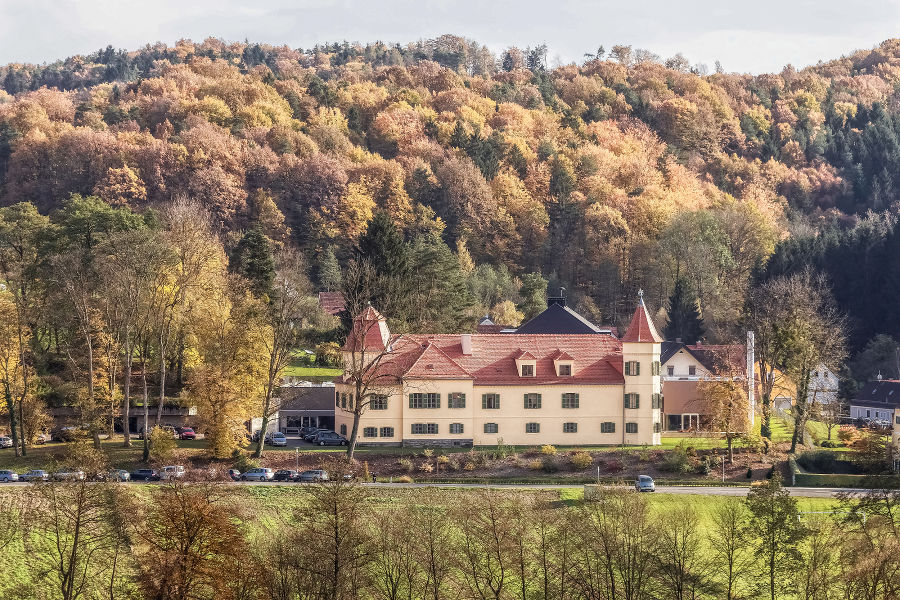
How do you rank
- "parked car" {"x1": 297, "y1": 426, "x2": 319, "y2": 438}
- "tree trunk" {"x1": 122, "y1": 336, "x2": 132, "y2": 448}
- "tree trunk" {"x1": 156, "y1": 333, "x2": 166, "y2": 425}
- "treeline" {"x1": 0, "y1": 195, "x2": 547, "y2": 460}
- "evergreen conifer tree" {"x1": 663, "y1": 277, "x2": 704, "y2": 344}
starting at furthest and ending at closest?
"evergreen conifer tree" {"x1": 663, "y1": 277, "x2": 704, "y2": 344}, "parked car" {"x1": 297, "y1": 426, "x2": 319, "y2": 438}, "tree trunk" {"x1": 156, "y1": 333, "x2": 166, "y2": 425}, "tree trunk" {"x1": 122, "y1": 336, "x2": 132, "y2": 448}, "treeline" {"x1": 0, "y1": 195, "x2": 547, "y2": 460}

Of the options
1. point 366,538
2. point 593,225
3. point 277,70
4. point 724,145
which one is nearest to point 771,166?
point 724,145

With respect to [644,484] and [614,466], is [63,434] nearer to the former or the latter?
[614,466]

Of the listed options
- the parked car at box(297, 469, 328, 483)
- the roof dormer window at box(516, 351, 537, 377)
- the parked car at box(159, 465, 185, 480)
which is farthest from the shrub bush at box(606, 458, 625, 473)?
the parked car at box(159, 465, 185, 480)

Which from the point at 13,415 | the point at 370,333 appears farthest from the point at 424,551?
the point at 13,415

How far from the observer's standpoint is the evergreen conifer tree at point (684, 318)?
10181 cm

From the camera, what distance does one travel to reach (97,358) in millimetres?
68812

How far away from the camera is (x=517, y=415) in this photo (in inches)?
2699

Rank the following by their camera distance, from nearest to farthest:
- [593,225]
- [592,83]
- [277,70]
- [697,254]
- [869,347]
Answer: [869,347]
[697,254]
[593,225]
[592,83]
[277,70]

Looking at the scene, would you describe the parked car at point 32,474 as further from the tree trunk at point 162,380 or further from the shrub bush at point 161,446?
the tree trunk at point 162,380

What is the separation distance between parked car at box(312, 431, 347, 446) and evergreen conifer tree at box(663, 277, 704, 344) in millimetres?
40145

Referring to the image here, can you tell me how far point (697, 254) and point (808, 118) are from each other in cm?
7220

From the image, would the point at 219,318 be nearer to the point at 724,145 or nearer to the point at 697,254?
the point at 697,254

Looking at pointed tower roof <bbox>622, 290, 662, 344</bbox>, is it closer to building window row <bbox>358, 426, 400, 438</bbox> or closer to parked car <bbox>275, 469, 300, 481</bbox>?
building window row <bbox>358, 426, 400, 438</bbox>

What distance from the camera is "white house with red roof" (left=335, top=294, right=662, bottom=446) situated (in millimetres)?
68250
